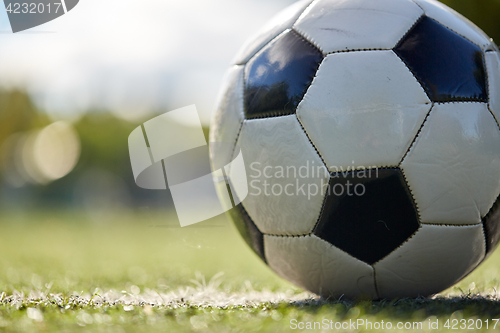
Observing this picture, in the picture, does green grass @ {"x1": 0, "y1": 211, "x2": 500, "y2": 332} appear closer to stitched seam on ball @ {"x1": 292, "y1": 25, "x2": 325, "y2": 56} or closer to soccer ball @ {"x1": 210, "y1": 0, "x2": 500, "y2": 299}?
soccer ball @ {"x1": 210, "y1": 0, "x2": 500, "y2": 299}

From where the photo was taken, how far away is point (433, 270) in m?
2.21

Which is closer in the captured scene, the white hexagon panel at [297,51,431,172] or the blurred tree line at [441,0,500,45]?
the white hexagon panel at [297,51,431,172]

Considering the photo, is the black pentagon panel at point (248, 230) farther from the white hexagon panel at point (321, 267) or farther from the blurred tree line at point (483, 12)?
the blurred tree line at point (483, 12)

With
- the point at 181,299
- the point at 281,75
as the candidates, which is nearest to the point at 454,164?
the point at 281,75

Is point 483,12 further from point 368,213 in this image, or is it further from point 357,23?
point 368,213

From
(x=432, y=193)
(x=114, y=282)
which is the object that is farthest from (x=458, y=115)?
(x=114, y=282)

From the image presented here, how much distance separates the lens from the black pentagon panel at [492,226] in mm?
2191

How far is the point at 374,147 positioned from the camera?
202cm

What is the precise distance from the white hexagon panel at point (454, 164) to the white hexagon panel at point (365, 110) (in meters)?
0.08

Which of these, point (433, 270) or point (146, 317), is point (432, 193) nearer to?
point (433, 270)

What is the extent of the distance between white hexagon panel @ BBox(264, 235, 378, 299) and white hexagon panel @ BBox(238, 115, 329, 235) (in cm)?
7

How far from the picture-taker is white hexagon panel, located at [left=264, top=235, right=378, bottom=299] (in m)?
2.19

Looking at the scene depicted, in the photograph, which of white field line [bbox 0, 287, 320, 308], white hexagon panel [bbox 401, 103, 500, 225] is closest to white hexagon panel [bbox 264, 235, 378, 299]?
white field line [bbox 0, 287, 320, 308]

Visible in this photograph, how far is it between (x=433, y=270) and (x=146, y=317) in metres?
1.36
